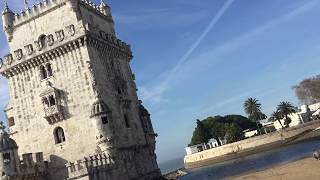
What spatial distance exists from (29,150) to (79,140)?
5919mm

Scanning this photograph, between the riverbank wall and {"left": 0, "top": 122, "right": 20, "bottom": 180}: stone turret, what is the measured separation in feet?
180

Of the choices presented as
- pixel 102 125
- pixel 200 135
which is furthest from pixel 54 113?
pixel 200 135

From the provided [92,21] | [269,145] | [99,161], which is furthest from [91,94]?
[269,145]

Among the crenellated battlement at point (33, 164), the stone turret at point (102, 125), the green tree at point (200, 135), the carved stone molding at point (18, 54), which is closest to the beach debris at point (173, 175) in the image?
the stone turret at point (102, 125)

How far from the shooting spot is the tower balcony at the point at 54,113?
41312mm

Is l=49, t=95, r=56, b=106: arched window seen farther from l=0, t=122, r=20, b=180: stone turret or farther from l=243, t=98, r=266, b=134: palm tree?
l=243, t=98, r=266, b=134: palm tree

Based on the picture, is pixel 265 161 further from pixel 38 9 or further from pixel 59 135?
pixel 38 9

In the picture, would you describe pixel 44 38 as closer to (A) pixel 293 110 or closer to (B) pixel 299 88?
(A) pixel 293 110

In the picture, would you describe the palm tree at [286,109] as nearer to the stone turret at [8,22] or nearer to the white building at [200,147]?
the white building at [200,147]

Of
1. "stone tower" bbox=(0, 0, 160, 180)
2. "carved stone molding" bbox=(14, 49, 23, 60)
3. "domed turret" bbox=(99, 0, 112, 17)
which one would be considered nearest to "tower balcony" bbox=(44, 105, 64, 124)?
"stone tower" bbox=(0, 0, 160, 180)

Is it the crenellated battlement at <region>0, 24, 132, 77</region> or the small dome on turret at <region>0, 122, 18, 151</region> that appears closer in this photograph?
the small dome on turret at <region>0, 122, 18, 151</region>

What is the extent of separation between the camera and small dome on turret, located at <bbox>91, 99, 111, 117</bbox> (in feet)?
127

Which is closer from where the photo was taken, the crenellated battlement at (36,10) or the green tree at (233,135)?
the crenellated battlement at (36,10)

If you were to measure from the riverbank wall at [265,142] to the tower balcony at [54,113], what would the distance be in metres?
50.1
